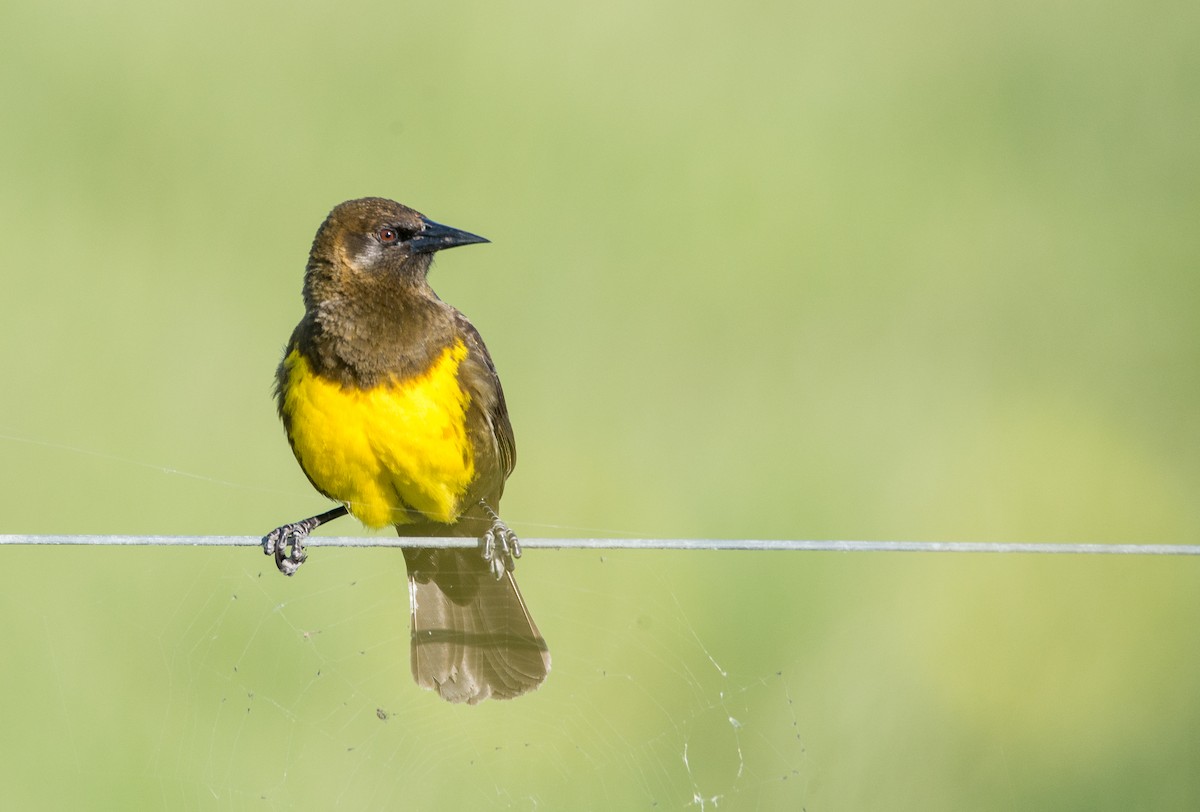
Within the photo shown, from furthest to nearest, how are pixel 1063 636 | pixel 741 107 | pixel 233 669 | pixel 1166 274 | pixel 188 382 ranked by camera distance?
1. pixel 741 107
2. pixel 1166 274
3. pixel 188 382
4. pixel 1063 636
5. pixel 233 669

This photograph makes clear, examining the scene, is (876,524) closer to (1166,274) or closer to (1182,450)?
(1182,450)

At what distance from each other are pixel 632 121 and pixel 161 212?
2.29 metres

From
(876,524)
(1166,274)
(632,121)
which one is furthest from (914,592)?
(632,121)

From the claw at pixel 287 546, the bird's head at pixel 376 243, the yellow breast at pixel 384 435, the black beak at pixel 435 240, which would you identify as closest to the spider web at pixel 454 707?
the claw at pixel 287 546

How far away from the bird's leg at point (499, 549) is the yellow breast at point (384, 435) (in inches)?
6.8

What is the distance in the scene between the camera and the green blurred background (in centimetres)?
531

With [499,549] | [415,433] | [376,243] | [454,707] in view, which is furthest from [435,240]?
[454,707]

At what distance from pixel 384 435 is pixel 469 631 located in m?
0.82

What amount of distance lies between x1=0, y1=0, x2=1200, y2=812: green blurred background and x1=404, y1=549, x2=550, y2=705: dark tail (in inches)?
12.5

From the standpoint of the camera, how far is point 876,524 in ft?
20.3

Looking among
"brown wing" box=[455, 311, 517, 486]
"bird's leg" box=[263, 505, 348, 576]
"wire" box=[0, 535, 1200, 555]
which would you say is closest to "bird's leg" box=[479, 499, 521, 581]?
"brown wing" box=[455, 311, 517, 486]

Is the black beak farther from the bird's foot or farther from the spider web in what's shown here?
the spider web

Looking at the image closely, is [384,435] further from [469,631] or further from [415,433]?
[469,631]

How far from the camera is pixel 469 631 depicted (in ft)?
16.8
